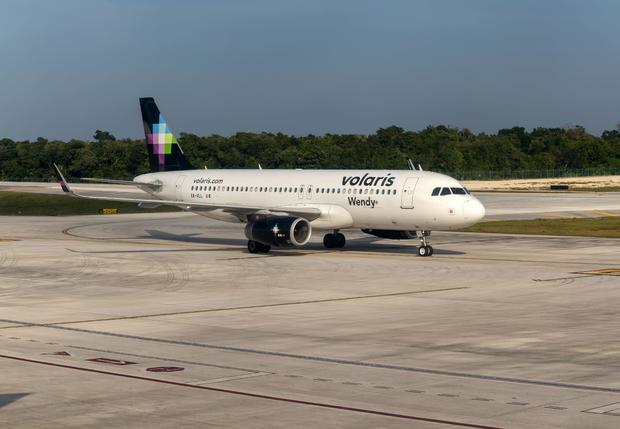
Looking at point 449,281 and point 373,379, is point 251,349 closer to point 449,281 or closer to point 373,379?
point 373,379

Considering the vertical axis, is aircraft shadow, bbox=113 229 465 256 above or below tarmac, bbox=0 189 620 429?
above

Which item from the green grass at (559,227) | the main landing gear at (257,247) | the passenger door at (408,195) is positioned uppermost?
the passenger door at (408,195)

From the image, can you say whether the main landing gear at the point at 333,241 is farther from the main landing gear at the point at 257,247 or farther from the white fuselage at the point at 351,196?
the main landing gear at the point at 257,247

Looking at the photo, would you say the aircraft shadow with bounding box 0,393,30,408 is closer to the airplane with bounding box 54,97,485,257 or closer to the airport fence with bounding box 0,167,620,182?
the airplane with bounding box 54,97,485,257

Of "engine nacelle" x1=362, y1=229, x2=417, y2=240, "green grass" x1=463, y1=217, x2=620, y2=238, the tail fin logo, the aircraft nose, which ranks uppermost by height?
the tail fin logo

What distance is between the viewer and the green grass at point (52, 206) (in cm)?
9700

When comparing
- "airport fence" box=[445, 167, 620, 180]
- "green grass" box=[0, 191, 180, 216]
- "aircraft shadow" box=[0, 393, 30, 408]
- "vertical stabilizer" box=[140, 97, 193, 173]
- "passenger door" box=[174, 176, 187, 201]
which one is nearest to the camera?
"aircraft shadow" box=[0, 393, 30, 408]

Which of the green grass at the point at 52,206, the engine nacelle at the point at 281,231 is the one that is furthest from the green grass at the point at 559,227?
the green grass at the point at 52,206

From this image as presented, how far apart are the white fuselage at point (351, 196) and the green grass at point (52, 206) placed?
39.2 meters

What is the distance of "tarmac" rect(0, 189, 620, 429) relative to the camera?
18.8 metres

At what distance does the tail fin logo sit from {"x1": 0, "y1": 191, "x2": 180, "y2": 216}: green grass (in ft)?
109

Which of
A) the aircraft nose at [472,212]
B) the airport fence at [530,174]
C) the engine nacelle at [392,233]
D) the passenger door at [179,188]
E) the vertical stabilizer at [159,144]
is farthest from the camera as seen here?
the airport fence at [530,174]

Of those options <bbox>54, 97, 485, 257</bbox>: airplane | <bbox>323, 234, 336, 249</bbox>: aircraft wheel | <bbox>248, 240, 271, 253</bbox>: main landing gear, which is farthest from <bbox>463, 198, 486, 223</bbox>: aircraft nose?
<bbox>248, 240, 271, 253</bbox>: main landing gear

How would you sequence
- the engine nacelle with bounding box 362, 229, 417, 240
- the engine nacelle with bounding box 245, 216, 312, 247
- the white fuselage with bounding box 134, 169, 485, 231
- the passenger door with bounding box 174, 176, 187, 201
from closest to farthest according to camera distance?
the white fuselage with bounding box 134, 169, 485, 231
the engine nacelle with bounding box 245, 216, 312, 247
the engine nacelle with bounding box 362, 229, 417, 240
the passenger door with bounding box 174, 176, 187, 201
